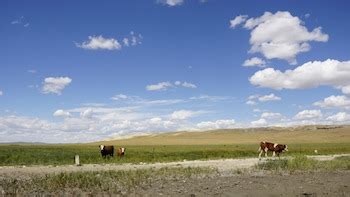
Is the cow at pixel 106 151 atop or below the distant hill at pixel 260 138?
below

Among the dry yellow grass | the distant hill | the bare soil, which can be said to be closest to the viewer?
the bare soil

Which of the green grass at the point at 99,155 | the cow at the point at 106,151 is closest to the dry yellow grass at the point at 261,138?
the green grass at the point at 99,155

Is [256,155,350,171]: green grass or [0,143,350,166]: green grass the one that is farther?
[0,143,350,166]: green grass

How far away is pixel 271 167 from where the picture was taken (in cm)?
3077

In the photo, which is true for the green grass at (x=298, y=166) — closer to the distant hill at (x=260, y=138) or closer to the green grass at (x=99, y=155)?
the green grass at (x=99, y=155)

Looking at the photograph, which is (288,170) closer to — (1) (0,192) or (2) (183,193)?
(2) (183,193)

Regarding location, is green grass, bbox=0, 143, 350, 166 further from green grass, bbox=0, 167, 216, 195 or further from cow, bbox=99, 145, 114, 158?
green grass, bbox=0, 167, 216, 195

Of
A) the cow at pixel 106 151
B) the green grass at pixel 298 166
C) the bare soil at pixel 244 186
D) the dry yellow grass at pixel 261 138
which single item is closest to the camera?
the bare soil at pixel 244 186

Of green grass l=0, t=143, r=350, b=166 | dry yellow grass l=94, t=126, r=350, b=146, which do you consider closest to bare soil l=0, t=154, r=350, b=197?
green grass l=0, t=143, r=350, b=166

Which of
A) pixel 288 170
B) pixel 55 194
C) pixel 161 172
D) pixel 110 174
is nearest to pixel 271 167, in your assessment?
pixel 288 170

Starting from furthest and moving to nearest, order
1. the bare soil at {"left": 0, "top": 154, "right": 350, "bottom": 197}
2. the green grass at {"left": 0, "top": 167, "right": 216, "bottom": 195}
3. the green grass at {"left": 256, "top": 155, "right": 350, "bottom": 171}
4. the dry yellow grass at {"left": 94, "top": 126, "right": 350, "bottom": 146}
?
1. the dry yellow grass at {"left": 94, "top": 126, "right": 350, "bottom": 146}
2. the green grass at {"left": 256, "top": 155, "right": 350, "bottom": 171}
3. the green grass at {"left": 0, "top": 167, "right": 216, "bottom": 195}
4. the bare soil at {"left": 0, "top": 154, "right": 350, "bottom": 197}

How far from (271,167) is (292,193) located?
11526mm

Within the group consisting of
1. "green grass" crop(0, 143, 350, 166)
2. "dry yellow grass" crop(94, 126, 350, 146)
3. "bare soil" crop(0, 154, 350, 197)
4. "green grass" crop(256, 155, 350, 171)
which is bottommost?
"bare soil" crop(0, 154, 350, 197)

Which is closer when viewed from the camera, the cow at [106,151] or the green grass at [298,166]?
the green grass at [298,166]
